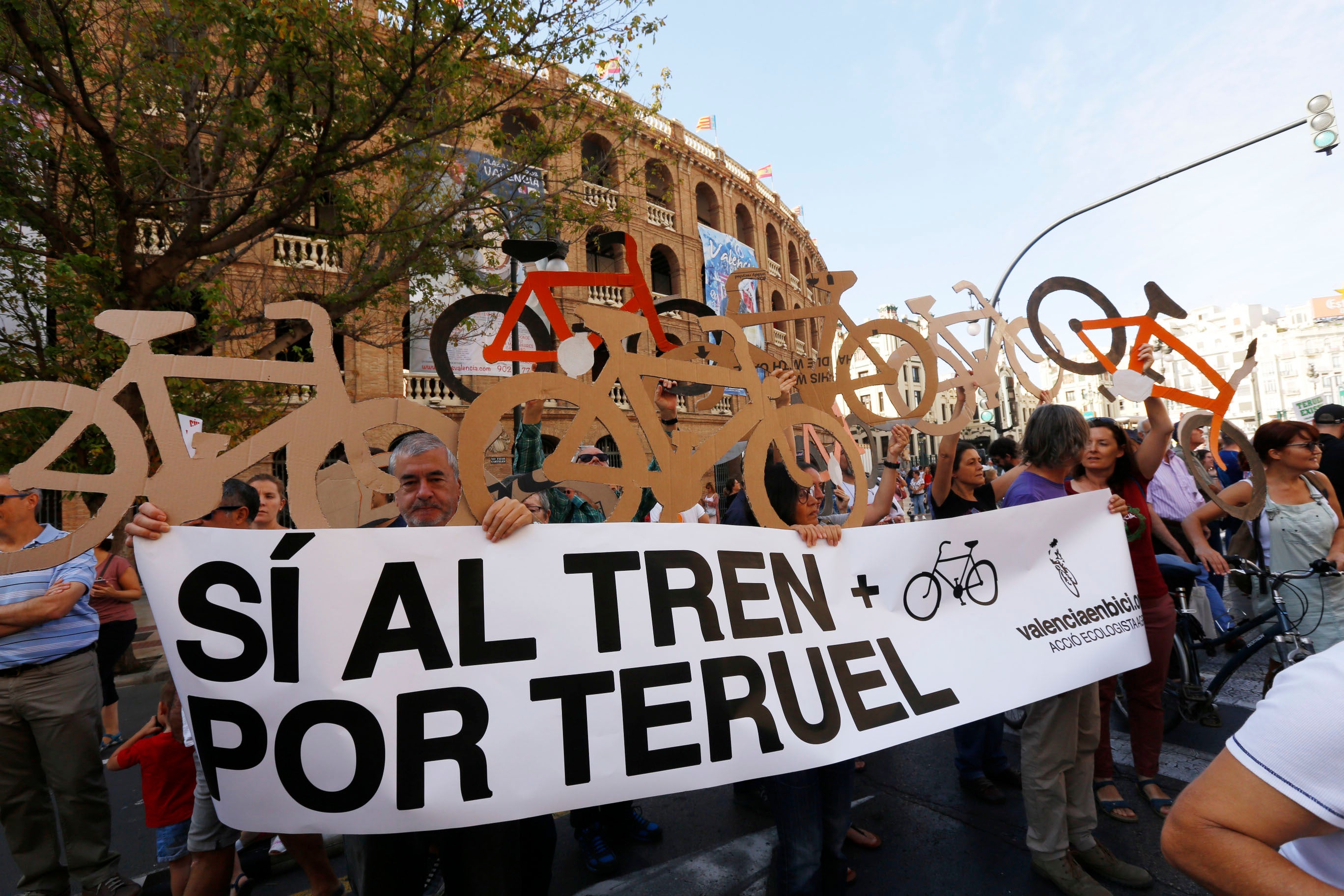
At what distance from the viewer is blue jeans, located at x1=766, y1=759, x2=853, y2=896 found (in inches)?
87.2

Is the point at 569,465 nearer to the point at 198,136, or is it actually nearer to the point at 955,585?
the point at 955,585

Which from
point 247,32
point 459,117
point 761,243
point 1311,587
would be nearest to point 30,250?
point 247,32

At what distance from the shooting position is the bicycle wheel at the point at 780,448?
2.41 meters

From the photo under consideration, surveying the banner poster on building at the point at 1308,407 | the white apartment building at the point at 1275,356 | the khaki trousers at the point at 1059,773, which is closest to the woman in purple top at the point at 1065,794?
the khaki trousers at the point at 1059,773

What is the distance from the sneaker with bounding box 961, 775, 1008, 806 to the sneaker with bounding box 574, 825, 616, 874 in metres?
1.96

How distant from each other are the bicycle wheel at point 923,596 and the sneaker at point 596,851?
5.91 ft

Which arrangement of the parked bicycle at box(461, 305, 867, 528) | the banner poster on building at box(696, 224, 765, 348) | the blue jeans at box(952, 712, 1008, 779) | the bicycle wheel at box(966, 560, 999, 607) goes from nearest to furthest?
1. the parked bicycle at box(461, 305, 867, 528)
2. the bicycle wheel at box(966, 560, 999, 607)
3. the blue jeans at box(952, 712, 1008, 779)
4. the banner poster on building at box(696, 224, 765, 348)

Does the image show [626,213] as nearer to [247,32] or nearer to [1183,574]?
[247,32]

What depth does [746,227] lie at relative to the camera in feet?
83.5

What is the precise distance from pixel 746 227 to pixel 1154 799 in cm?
2466

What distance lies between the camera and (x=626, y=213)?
853 cm

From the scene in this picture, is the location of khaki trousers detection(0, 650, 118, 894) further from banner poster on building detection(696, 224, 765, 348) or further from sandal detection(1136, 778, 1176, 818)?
banner poster on building detection(696, 224, 765, 348)

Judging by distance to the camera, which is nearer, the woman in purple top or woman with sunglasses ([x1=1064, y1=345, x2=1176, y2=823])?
the woman in purple top

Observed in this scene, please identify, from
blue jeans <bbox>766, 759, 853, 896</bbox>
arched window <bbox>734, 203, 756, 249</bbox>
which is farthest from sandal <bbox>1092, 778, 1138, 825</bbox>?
arched window <bbox>734, 203, 756, 249</bbox>
